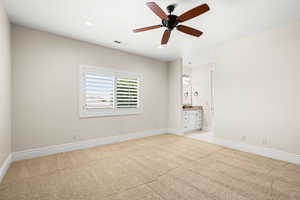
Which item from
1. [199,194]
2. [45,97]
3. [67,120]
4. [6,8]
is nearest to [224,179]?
[199,194]

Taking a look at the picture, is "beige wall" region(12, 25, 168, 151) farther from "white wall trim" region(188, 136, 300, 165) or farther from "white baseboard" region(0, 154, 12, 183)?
"white wall trim" region(188, 136, 300, 165)

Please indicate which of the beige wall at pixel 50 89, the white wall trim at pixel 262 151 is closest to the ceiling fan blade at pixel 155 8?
the beige wall at pixel 50 89

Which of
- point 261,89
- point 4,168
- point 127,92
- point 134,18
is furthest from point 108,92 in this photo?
point 261,89

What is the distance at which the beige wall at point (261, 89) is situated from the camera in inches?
109

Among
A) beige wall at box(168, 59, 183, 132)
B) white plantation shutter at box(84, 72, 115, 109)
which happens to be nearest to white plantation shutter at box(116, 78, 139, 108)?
white plantation shutter at box(84, 72, 115, 109)

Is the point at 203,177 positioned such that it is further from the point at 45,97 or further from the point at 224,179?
the point at 45,97

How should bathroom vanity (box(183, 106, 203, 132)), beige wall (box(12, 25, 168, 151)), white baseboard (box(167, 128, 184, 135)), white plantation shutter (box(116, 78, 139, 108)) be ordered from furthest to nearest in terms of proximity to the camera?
1. bathroom vanity (box(183, 106, 203, 132))
2. white baseboard (box(167, 128, 184, 135))
3. white plantation shutter (box(116, 78, 139, 108))
4. beige wall (box(12, 25, 168, 151))

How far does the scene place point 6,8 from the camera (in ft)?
7.69

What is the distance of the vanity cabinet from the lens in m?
5.31

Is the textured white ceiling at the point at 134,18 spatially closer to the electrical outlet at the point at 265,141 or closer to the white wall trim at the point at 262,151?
the electrical outlet at the point at 265,141

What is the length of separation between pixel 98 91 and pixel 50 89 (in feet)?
3.55

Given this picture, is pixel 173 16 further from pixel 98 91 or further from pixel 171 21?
pixel 98 91

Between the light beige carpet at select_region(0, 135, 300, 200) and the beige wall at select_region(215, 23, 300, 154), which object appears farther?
the beige wall at select_region(215, 23, 300, 154)

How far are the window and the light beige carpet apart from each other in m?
1.18
